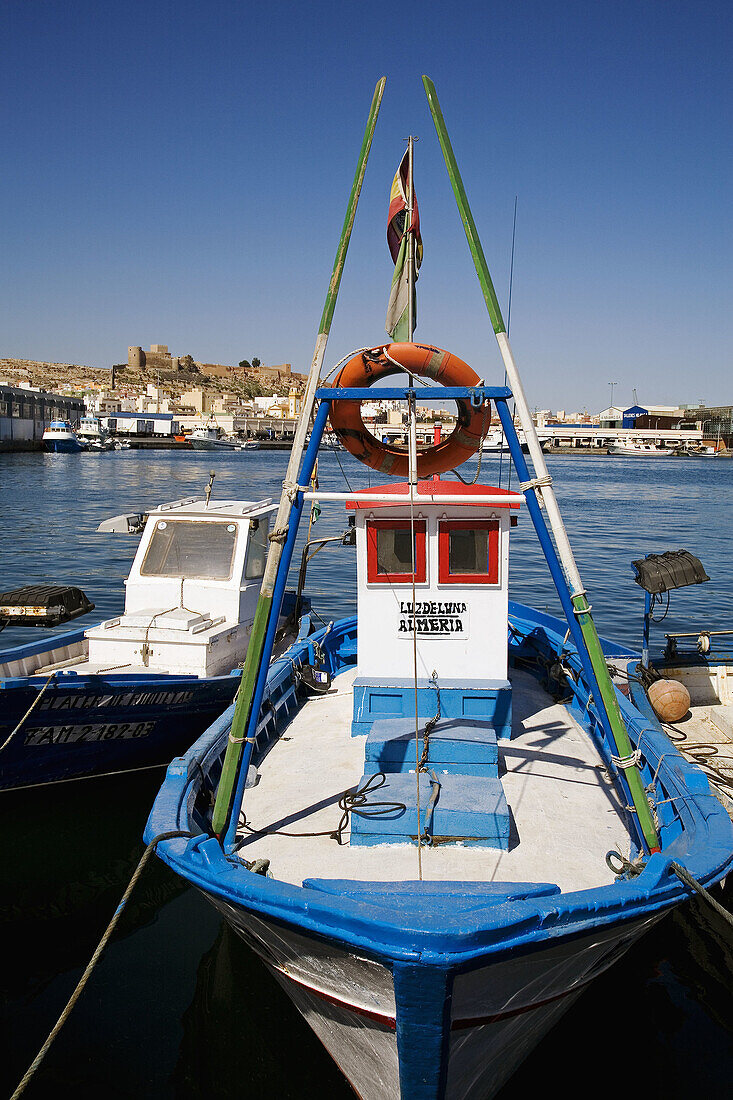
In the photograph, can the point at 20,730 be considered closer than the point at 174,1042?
No

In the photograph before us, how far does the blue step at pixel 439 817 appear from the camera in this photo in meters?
6.36

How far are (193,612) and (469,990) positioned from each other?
29.3ft

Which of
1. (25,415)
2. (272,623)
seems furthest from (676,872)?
(25,415)

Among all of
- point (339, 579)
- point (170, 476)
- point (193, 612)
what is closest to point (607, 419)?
point (170, 476)

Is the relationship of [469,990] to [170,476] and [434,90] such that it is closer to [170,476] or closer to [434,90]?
[434,90]

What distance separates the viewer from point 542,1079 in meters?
6.64

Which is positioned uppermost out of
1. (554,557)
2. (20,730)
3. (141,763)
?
(554,557)

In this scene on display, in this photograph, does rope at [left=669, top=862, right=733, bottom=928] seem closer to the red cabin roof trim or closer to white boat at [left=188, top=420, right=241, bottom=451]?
the red cabin roof trim

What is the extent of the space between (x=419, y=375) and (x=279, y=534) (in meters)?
1.85

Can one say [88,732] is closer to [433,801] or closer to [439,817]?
[433,801]

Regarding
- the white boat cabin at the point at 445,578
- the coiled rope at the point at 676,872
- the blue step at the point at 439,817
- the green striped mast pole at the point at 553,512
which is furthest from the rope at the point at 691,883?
the white boat cabin at the point at 445,578

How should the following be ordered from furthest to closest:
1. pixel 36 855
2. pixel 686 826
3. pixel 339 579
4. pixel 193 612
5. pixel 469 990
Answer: pixel 339 579 → pixel 193 612 → pixel 36 855 → pixel 686 826 → pixel 469 990

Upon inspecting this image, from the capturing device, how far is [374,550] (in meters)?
8.63

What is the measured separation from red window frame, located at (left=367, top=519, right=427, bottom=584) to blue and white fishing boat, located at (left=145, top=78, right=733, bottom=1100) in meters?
0.02
